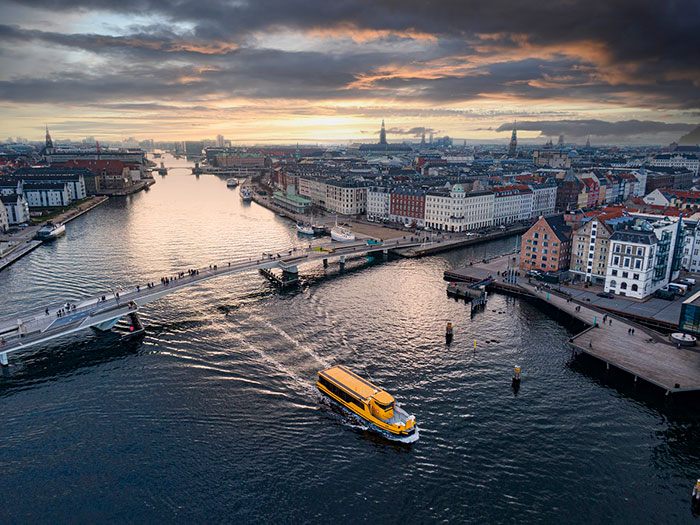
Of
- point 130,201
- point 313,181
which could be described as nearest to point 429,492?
point 313,181

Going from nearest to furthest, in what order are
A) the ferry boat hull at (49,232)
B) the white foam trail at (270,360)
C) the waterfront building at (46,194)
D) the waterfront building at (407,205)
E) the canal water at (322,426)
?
the canal water at (322,426) → the white foam trail at (270,360) → the ferry boat hull at (49,232) → the waterfront building at (407,205) → the waterfront building at (46,194)

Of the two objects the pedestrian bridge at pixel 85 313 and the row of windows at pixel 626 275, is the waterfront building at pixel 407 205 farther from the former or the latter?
the row of windows at pixel 626 275

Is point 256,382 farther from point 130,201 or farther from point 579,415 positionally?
point 130,201

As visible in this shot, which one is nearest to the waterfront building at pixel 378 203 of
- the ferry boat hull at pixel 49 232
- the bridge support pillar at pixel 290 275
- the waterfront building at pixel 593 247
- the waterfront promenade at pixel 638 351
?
the bridge support pillar at pixel 290 275

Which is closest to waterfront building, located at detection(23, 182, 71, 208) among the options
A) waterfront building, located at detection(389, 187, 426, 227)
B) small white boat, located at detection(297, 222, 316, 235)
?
small white boat, located at detection(297, 222, 316, 235)

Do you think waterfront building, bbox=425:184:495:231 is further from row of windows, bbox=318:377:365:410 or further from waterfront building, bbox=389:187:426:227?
row of windows, bbox=318:377:365:410

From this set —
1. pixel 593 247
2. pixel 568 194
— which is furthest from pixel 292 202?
pixel 593 247
